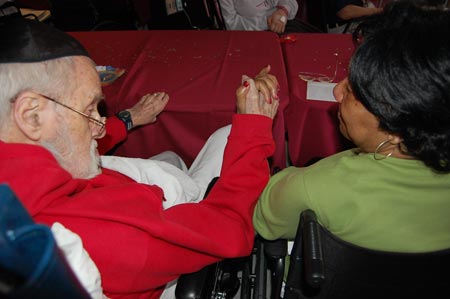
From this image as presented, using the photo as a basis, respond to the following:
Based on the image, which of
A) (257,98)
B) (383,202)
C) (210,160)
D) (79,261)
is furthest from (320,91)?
(79,261)

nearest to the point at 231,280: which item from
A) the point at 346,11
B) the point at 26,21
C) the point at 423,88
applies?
the point at 423,88

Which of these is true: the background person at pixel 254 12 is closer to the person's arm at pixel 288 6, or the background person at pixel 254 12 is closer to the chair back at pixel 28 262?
the person's arm at pixel 288 6

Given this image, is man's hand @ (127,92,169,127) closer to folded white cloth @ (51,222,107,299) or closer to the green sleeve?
the green sleeve

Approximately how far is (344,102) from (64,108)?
704 millimetres

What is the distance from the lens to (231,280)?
1151 millimetres

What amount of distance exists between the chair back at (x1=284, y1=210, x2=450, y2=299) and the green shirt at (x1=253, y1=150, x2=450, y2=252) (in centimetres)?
5

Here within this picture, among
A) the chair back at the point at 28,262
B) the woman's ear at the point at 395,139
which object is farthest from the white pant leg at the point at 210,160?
the chair back at the point at 28,262

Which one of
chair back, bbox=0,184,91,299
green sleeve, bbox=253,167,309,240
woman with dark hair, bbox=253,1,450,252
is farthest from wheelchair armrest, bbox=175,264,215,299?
chair back, bbox=0,184,91,299

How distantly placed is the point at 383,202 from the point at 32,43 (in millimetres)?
850

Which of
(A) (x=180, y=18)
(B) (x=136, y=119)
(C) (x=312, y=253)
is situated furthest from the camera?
(A) (x=180, y=18)

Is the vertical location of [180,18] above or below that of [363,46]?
below

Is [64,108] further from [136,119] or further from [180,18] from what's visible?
[180,18]

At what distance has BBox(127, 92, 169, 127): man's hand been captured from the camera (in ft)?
4.49

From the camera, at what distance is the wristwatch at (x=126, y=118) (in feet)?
4.50
